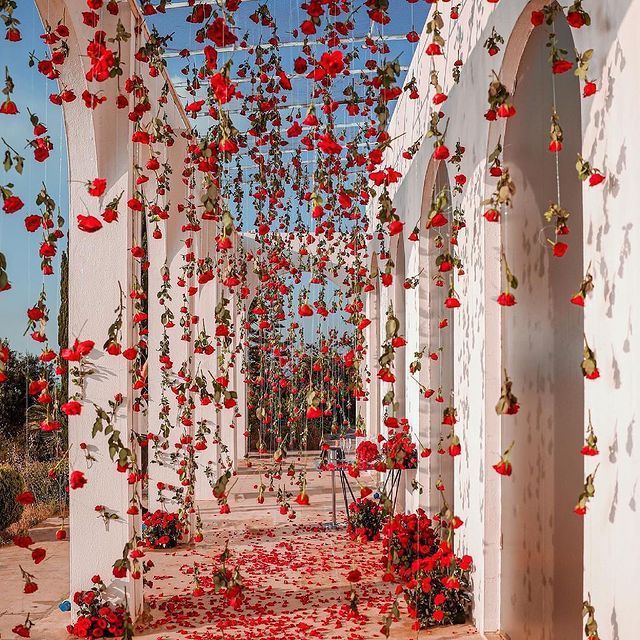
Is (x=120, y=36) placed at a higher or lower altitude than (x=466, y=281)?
higher

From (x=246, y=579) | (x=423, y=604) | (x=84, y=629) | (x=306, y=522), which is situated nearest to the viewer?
(x=84, y=629)

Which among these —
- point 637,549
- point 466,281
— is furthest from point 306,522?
point 637,549

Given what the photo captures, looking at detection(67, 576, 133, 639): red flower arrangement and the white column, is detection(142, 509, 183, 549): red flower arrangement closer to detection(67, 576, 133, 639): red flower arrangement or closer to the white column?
the white column

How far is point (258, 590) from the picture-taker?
5586 mm

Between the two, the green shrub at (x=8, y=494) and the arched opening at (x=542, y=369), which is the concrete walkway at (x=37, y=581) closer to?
the green shrub at (x=8, y=494)

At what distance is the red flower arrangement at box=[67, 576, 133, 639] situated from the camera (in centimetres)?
439

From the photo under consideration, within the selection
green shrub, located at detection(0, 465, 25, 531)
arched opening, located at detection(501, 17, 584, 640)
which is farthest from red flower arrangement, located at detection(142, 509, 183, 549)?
arched opening, located at detection(501, 17, 584, 640)

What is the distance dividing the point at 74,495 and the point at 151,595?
4.22ft

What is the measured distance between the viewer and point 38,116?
112 inches

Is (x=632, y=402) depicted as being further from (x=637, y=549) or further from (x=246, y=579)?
(x=246, y=579)

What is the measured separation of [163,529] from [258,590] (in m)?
1.78

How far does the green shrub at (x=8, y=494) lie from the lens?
24.5 ft

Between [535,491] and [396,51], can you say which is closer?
[535,491]

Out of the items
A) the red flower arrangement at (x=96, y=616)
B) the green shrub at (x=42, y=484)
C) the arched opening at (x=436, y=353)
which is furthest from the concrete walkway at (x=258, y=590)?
the green shrub at (x=42, y=484)
